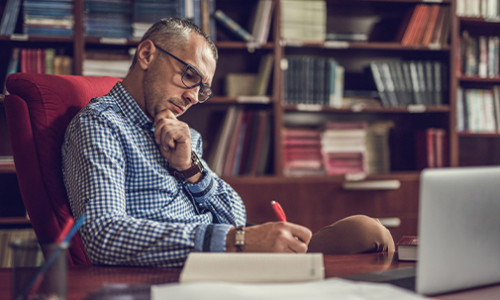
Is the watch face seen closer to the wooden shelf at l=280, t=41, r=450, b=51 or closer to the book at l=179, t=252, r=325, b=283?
the book at l=179, t=252, r=325, b=283

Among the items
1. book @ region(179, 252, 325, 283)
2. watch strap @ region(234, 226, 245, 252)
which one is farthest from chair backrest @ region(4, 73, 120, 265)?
book @ region(179, 252, 325, 283)

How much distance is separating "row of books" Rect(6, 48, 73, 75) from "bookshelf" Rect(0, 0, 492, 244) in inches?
2.0

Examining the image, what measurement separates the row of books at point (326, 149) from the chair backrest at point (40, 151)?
1635 millimetres

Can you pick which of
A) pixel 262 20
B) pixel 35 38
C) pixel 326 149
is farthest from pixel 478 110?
pixel 35 38

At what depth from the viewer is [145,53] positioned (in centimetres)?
154

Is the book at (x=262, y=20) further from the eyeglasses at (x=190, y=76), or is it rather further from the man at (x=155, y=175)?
the eyeglasses at (x=190, y=76)

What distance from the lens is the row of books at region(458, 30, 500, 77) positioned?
3.09 metres

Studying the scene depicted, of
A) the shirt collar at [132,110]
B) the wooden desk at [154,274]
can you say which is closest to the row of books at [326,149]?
the shirt collar at [132,110]

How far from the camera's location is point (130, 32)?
268 cm

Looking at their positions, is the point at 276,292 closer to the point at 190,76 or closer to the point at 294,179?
the point at 190,76

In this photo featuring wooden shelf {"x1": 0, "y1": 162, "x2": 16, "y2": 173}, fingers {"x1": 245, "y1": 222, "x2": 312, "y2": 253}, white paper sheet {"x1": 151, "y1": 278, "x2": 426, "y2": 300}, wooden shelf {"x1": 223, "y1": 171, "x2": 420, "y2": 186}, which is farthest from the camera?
wooden shelf {"x1": 223, "y1": 171, "x2": 420, "y2": 186}

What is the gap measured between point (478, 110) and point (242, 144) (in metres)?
1.41

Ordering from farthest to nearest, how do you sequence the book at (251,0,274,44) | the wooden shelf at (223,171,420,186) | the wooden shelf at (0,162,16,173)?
1. the book at (251,0,274,44)
2. the wooden shelf at (223,171,420,186)
3. the wooden shelf at (0,162,16,173)

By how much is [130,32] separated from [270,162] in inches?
39.1
